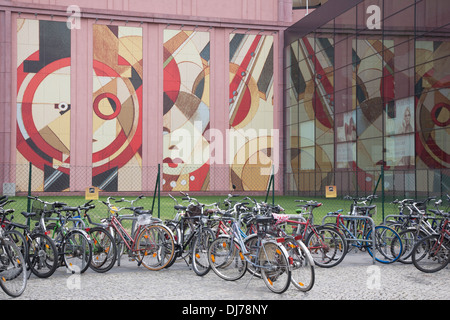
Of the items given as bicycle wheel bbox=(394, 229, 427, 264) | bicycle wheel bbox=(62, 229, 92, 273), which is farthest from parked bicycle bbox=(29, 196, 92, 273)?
bicycle wheel bbox=(394, 229, 427, 264)

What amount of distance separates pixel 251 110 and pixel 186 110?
4.59 m

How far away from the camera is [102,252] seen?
28.6 ft

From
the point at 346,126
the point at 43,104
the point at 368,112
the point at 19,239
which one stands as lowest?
the point at 19,239

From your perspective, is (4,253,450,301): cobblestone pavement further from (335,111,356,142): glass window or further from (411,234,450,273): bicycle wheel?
(335,111,356,142): glass window

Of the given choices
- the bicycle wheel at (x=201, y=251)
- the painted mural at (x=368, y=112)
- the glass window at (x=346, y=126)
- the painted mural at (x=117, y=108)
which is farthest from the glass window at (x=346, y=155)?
the bicycle wheel at (x=201, y=251)

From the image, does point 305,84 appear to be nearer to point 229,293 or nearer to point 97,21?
point 97,21

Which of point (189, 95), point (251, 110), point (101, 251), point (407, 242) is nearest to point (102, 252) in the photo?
point (101, 251)

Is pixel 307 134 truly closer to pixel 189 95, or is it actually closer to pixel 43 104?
pixel 189 95

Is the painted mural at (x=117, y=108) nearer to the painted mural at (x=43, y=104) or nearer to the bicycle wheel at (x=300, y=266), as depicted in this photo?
the painted mural at (x=43, y=104)

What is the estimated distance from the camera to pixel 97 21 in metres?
33.4

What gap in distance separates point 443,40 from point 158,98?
719 inches

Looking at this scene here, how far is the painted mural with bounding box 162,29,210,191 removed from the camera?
111 ft

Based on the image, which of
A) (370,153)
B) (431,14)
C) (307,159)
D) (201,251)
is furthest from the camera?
(307,159)

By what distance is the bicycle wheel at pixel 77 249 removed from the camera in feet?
26.8
